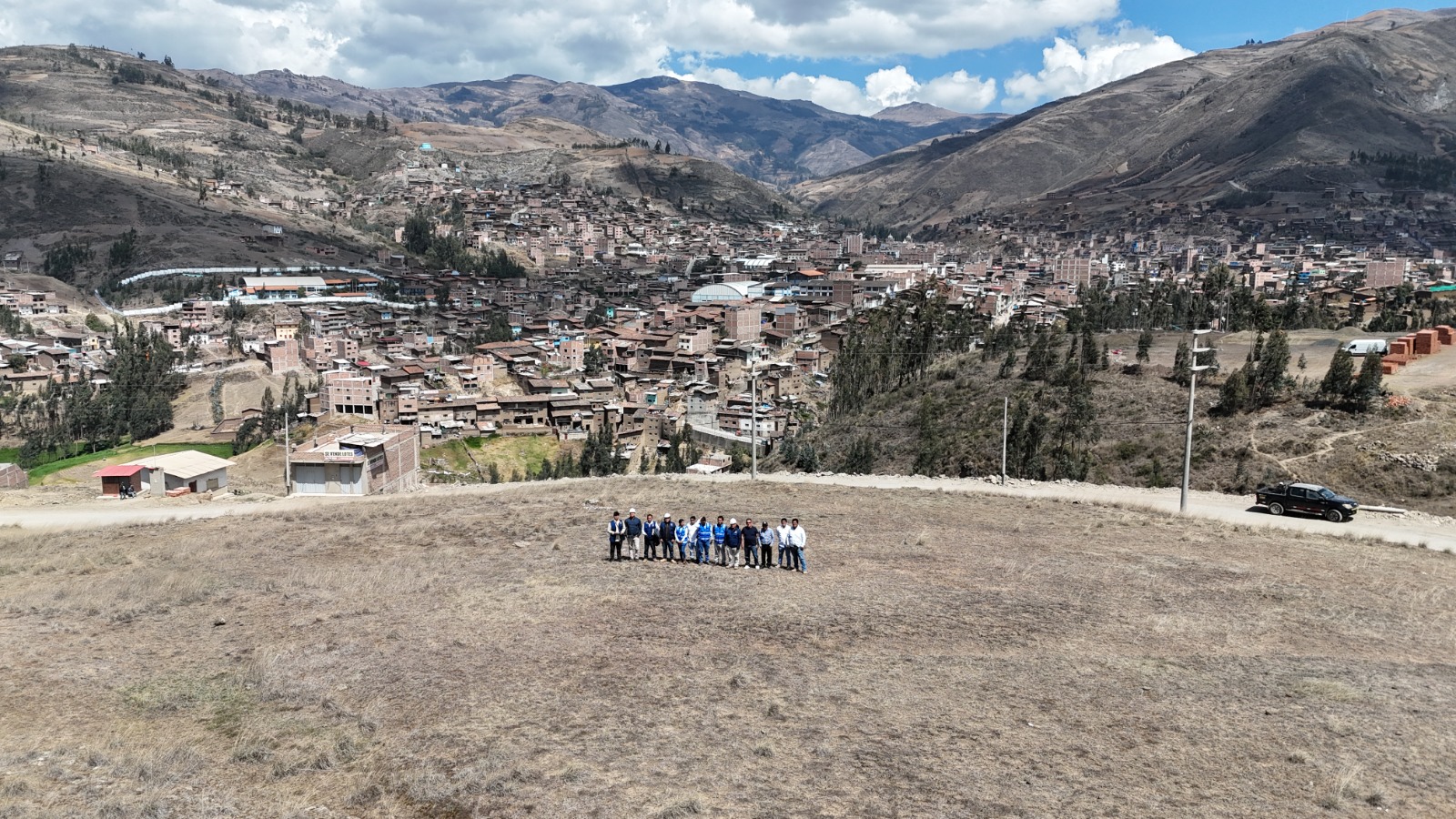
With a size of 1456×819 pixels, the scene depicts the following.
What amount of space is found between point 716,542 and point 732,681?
5612 millimetres

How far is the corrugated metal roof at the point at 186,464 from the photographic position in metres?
32.2

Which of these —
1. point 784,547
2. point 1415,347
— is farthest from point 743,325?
point 784,547

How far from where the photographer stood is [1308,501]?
67.0 ft

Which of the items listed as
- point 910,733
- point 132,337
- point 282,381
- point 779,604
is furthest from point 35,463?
point 910,733

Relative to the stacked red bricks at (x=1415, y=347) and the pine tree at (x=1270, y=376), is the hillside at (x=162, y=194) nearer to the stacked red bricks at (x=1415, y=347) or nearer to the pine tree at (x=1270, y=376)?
the pine tree at (x=1270, y=376)

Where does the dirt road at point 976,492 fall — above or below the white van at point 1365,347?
below

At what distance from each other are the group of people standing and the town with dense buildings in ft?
41.2

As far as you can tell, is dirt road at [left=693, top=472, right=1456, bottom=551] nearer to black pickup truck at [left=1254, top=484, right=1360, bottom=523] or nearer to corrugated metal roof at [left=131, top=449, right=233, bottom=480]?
black pickup truck at [left=1254, top=484, right=1360, bottom=523]

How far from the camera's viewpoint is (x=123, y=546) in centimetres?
1788

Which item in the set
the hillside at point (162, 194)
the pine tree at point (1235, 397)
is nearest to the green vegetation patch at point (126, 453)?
the pine tree at point (1235, 397)

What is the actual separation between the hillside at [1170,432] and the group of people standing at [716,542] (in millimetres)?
16920

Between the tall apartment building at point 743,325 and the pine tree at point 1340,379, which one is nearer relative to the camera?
the pine tree at point 1340,379

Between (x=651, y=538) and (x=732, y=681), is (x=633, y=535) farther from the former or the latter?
(x=732, y=681)

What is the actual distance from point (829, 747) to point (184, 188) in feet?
587
